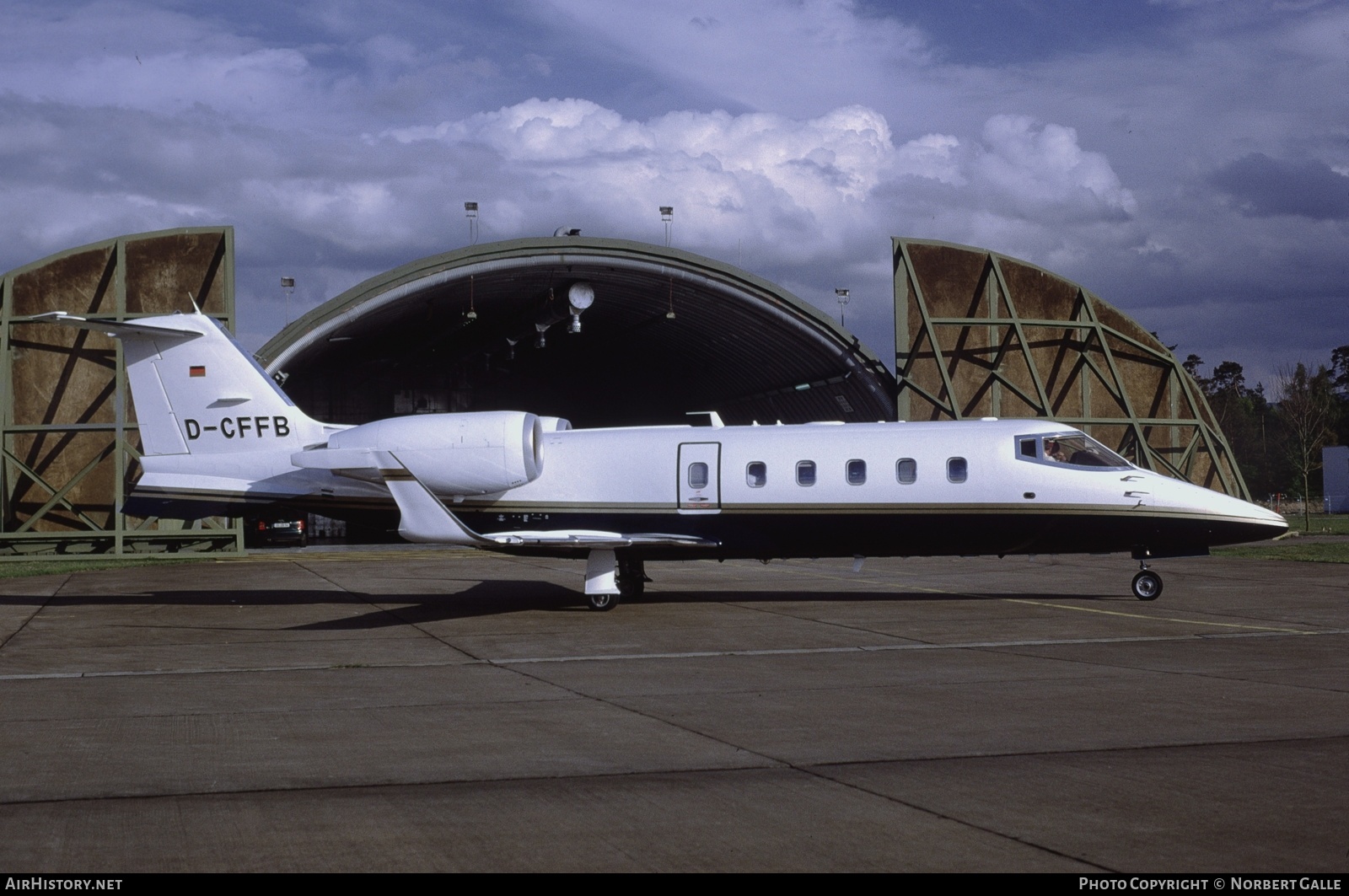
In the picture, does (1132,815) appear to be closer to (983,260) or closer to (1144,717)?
(1144,717)

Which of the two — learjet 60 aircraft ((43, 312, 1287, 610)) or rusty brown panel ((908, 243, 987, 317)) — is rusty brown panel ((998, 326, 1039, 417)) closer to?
rusty brown panel ((908, 243, 987, 317))

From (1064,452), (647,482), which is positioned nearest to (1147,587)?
(1064,452)

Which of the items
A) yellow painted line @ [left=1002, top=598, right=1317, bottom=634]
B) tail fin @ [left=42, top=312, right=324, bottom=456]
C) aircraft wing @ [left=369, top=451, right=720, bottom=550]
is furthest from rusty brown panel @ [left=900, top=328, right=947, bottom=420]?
tail fin @ [left=42, top=312, right=324, bottom=456]

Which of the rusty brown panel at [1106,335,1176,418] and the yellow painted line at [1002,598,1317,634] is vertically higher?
the rusty brown panel at [1106,335,1176,418]

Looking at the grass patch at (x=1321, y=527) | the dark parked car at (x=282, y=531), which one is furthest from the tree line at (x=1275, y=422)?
the dark parked car at (x=282, y=531)

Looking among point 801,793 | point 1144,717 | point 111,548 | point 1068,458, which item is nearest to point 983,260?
point 1068,458

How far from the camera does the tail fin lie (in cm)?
2059

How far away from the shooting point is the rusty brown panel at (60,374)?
33.5 meters

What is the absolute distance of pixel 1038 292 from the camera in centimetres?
3803

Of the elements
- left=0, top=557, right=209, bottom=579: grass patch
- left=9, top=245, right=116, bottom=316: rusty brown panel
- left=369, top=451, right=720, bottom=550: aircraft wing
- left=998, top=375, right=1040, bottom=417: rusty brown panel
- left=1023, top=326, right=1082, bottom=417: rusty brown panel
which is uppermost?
left=9, top=245, right=116, bottom=316: rusty brown panel

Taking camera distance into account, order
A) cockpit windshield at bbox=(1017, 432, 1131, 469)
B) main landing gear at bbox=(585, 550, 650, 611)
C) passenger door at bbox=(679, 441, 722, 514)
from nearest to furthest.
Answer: cockpit windshield at bbox=(1017, 432, 1131, 469), main landing gear at bbox=(585, 550, 650, 611), passenger door at bbox=(679, 441, 722, 514)

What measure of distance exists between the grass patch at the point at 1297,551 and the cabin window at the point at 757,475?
1468cm

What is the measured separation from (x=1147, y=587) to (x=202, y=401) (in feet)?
49.1
